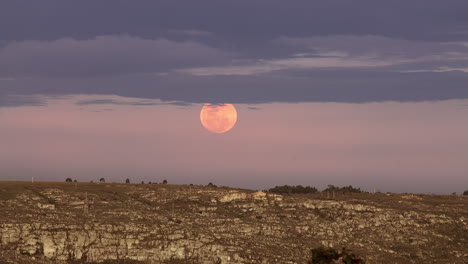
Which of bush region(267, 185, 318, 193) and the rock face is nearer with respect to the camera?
the rock face

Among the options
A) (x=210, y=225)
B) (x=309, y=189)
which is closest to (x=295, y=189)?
(x=309, y=189)

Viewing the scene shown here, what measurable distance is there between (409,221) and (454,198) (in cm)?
2768

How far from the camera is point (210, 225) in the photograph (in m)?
87.6

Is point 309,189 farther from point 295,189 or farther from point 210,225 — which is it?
point 210,225

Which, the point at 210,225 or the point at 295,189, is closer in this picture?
the point at 210,225

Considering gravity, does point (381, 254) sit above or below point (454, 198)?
below

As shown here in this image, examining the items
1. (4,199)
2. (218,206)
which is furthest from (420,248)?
(4,199)

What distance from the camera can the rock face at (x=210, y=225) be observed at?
252 ft

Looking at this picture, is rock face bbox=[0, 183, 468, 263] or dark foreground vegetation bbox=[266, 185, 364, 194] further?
dark foreground vegetation bbox=[266, 185, 364, 194]

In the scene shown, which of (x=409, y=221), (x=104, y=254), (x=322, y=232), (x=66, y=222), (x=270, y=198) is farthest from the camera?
(x=270, y=198)

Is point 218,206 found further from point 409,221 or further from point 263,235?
point 409,221

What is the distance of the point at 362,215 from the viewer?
3841 inches

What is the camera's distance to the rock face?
76688mm

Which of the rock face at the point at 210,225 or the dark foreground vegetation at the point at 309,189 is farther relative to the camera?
the dark foreground vegetation at the point at 309,189
